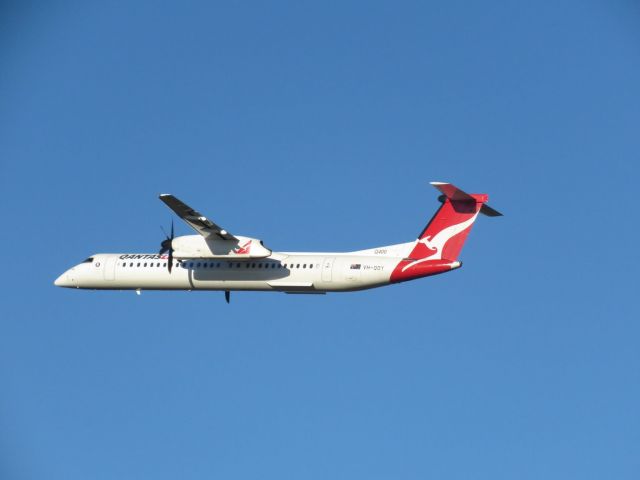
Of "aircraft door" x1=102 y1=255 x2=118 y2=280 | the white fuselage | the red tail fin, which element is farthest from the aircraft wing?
the red tail fin

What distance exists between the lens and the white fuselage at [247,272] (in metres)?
44.1

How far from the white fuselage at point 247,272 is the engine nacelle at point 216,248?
93 cm

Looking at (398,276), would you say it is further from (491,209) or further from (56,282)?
(56,282)

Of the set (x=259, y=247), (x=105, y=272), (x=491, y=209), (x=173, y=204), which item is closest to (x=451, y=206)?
(x=491, y=209)

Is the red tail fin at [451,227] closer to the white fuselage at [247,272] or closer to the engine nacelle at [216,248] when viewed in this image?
the white fuselage at [247,272]

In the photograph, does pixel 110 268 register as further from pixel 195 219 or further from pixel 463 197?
pixel 463 197

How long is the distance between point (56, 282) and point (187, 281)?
7.07 meters

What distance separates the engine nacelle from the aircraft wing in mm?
265

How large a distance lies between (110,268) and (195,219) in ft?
20.1

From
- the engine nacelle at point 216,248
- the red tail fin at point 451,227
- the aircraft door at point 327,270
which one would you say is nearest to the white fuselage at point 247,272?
the aircraft door at point 327,270

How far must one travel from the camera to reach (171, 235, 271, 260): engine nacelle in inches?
1777

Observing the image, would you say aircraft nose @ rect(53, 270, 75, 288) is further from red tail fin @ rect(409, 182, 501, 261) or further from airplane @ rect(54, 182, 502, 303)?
red tail fin @ rect(409, 182, 501, 261)

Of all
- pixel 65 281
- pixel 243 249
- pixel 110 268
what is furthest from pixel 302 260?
pixel 65 281

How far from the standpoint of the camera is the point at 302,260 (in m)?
45.4
